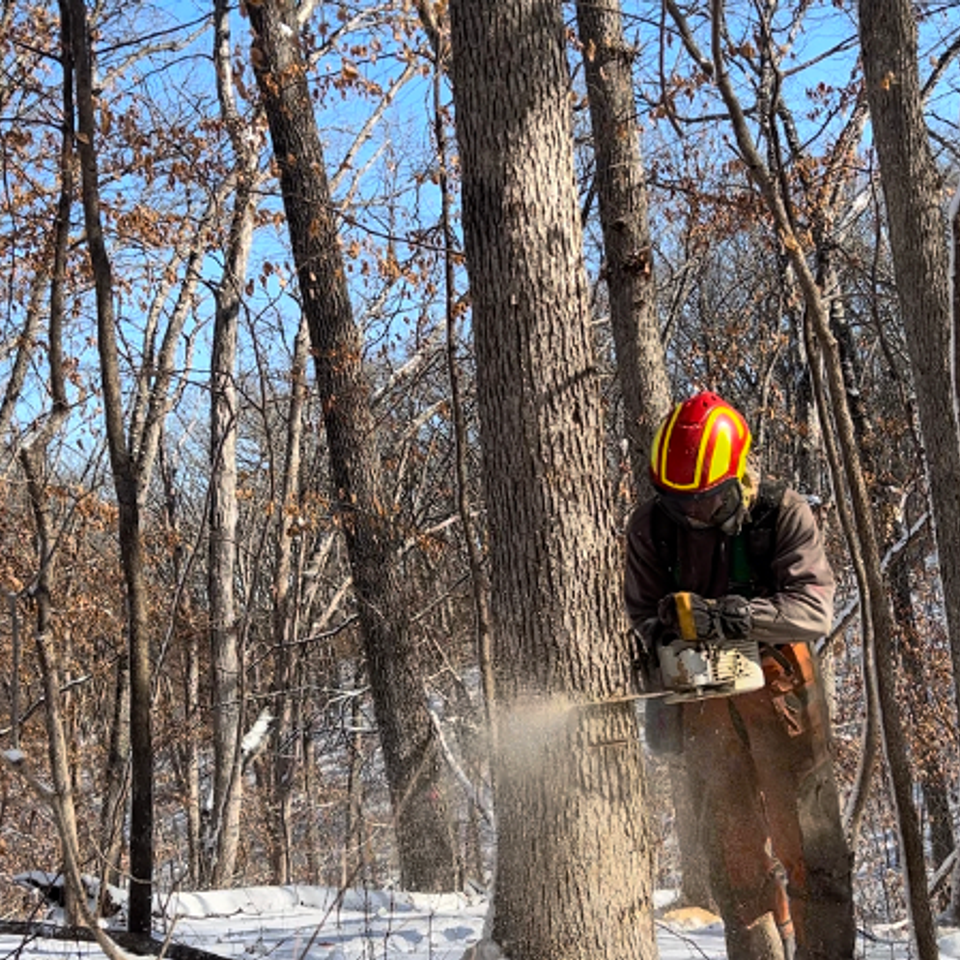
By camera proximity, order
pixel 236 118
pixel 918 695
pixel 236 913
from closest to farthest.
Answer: pixel 236 913 < pixel 236 118 < pixel 918 695

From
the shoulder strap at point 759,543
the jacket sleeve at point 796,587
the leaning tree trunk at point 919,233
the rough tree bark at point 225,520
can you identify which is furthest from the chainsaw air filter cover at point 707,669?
the rough tree bark at point 225,520

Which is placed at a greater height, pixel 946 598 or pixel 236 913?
pixel 946 598

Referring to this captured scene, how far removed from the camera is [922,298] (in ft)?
18.0

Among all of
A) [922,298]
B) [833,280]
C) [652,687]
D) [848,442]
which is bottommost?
[652,687]

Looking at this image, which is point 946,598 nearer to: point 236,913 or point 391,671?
point 391,671

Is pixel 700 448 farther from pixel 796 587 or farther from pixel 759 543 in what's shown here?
pixel 796 587

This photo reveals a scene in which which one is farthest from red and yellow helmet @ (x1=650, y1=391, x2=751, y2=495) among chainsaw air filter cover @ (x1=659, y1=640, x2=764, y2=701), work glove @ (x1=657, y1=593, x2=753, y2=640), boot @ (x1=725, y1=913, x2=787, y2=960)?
boot @ (x1=725, y1=913, x2=787, y2=960)

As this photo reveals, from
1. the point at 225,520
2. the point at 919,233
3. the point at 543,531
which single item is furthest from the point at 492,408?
the point at 225,520

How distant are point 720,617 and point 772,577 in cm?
41

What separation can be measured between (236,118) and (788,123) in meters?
5.62

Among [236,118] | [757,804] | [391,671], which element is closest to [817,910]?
[757,804]

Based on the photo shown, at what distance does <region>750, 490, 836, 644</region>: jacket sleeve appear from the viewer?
10.6 feet

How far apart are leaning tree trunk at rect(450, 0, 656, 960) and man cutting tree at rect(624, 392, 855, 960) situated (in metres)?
0.30

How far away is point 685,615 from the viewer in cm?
314
